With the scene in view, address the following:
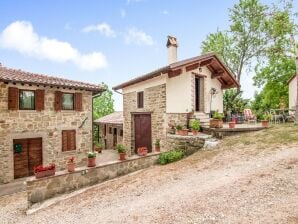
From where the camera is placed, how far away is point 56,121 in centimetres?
1290

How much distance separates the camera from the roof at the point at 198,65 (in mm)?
12062

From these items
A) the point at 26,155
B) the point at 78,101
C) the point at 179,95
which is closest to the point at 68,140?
the point at 26,155

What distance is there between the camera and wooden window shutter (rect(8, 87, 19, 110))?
11.2 meters

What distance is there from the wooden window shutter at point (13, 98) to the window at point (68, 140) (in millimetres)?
3015

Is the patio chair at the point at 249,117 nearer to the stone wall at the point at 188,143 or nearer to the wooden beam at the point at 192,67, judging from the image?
the wooden beam at the point at 192,67

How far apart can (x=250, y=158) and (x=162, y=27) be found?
13.4 m

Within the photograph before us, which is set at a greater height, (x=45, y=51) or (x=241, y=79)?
(x=45, y=51)

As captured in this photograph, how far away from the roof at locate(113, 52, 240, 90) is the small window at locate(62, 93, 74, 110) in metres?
3.94

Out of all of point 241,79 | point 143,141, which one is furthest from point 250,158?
point 241,79

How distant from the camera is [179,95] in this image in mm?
12836

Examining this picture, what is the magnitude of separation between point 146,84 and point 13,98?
753 cm

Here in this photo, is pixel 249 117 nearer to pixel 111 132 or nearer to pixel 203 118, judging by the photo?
pixel 203 118

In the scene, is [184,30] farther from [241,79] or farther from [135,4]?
[241,79]

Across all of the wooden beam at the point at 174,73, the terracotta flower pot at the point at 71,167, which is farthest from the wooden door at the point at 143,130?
the terracotta flower pot at the point at 71,167
